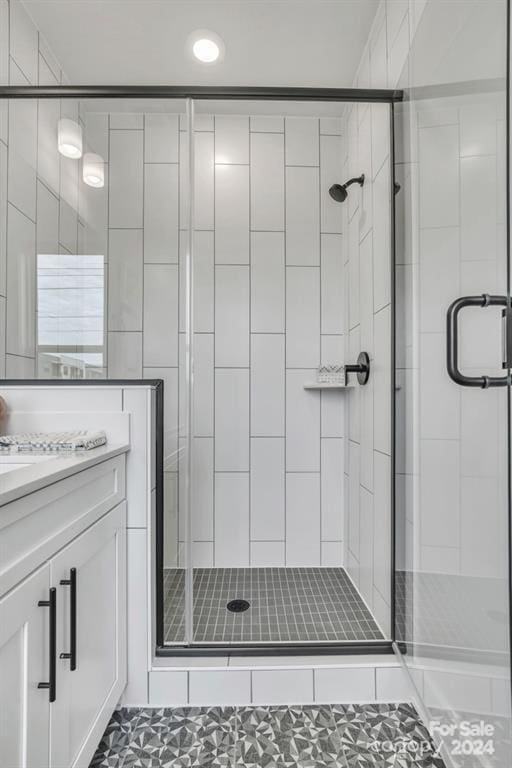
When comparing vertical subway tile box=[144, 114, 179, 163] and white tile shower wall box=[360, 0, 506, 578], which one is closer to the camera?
white tile shower wall box=[360, 0, 506, 578]

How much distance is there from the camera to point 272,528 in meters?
2.08

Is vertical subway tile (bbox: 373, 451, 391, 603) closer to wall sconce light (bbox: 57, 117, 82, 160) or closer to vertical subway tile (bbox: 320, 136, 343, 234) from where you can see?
vertical subway tile (bbox: 320, 136, 343, 234)

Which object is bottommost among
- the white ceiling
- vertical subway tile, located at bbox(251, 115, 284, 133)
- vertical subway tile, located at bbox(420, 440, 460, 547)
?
vertical subway tile, located at bbox(420, 440, 460, 547)

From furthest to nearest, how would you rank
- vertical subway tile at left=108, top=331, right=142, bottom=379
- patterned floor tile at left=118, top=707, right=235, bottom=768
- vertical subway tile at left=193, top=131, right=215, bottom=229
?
1. vertical subway tile at left=193, top=131, right=215, bottom=229
2. vertical subway tile at left=108, top=331, right=142, bottom=379
3. patterned floor tile at left=118, top=707, right=235, bottom=768

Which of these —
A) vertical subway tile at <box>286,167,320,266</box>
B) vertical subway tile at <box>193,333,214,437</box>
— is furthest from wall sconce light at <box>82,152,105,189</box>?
vertical subway tile at <box>286,167,320,266</box>

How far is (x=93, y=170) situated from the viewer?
4.97 ft

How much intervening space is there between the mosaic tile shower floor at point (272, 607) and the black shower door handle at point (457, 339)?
1.05 m

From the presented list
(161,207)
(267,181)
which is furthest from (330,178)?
(161,207)

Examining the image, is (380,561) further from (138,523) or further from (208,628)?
(138,523)

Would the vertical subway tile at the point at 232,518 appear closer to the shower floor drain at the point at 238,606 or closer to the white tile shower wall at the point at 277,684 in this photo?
the shower floor drain at the point at 238,606

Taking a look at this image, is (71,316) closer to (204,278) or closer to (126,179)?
(126,179)

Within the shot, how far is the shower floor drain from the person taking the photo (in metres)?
1.62

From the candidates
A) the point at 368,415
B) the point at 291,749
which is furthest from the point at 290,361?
the point at 291,749

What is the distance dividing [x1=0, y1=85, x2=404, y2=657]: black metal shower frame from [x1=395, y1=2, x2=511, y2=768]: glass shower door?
0.20 ft
